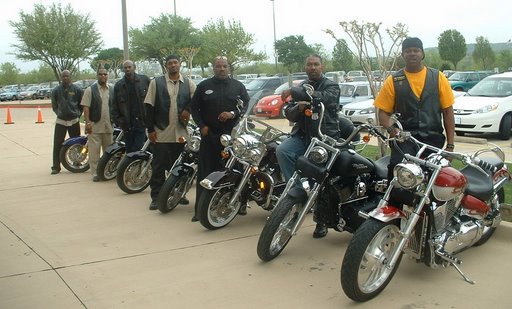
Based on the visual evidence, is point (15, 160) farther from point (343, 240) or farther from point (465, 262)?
point (465, 262)

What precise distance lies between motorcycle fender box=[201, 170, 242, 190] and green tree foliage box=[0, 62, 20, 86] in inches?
3015

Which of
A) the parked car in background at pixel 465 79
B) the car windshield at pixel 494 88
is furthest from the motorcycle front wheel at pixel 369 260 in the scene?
the parked car in background at pixel 465 79

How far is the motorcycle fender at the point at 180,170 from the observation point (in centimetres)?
661

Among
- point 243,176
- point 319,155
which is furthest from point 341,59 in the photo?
point 319,155

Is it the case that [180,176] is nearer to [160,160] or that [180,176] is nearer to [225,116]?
[160,160]

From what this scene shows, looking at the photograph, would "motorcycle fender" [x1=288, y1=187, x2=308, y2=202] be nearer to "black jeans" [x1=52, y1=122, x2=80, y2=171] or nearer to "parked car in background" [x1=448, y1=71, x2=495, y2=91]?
"black jeans" [x1=52, y1=122, x2=80, y2=171]

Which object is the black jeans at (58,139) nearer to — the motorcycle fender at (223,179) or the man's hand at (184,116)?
the man's hand at (184,116)

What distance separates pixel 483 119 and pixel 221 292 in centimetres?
1009

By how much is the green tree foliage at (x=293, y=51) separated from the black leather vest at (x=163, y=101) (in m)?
47.1

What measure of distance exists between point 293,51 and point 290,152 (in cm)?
5109

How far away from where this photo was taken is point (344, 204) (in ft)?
16.6

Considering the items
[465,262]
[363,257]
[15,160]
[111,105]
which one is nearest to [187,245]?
[363,257]

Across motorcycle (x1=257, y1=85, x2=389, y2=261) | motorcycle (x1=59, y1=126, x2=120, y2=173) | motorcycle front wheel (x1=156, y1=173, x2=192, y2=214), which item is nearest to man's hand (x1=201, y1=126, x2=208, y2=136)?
motorcycle front wheel (x1=156, y1=173, x2=192, y2=214)

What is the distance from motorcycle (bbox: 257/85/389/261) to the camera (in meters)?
4.77
